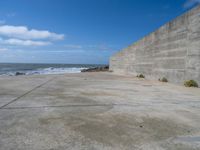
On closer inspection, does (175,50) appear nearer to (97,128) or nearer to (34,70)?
(97,128)

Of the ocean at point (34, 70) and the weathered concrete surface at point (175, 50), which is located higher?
the weathered concrete surface at point (175, 50)

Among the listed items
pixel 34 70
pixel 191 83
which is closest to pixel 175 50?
pixel 191 83

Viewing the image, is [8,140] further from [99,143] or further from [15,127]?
[99,143]

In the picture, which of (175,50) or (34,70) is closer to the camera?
(175,50)

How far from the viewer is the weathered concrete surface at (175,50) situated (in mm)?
6286

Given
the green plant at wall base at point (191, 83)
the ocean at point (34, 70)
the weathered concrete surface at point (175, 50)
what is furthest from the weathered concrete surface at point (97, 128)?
the ocean at point (34, 70)

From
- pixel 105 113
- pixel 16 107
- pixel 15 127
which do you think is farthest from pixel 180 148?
pixel 16 107

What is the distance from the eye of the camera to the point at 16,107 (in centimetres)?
311

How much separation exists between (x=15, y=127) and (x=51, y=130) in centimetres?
49

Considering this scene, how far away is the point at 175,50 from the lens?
7.60 m

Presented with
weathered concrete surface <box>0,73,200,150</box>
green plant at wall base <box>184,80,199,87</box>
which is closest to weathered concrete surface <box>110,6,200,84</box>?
green plant at wall base <box>184,80,199,87</box>

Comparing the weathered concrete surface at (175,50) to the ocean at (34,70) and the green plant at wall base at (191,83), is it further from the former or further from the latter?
the ocean at (34,70)

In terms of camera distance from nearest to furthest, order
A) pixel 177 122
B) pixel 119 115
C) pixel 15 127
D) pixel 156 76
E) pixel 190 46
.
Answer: pixel 15 127 < pixel 177 122 < pixel 119 115 < pixel 190 46 < pixel 156 76

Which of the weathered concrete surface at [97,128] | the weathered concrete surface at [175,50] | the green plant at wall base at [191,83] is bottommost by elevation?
the weathered concrete surface at [97,128]
